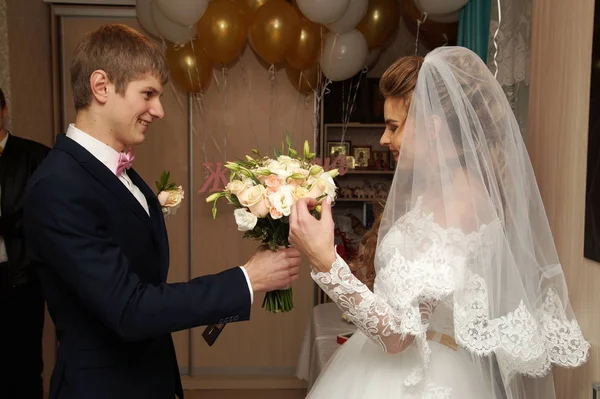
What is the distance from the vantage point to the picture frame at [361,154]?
4.26 metres

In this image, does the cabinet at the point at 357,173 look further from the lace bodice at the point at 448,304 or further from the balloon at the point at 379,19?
the lace bodice at the point at 448,304

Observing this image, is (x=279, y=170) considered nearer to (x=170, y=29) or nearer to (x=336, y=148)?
(x=170, y=29)

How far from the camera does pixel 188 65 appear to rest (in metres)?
3.75

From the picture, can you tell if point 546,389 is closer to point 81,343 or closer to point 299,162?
point 299,162

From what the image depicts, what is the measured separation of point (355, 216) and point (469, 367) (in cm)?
282


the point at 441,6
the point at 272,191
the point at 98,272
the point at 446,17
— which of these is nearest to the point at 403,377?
the point at 272,191

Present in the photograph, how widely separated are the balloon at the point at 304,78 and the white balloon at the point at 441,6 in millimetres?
930

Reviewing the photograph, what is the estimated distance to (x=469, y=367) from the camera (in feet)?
4.79

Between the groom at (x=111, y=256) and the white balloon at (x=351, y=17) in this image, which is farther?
the white balloon at (x=351, y=17)

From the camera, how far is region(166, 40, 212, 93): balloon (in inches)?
147

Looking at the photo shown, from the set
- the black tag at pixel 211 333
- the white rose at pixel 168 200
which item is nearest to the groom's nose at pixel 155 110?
the white rose at pixel 168 200

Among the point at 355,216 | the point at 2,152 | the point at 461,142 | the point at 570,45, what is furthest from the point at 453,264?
the point at 355,216

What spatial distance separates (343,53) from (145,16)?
1.45 metres

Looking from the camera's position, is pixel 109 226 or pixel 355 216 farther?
pixel 355 216
